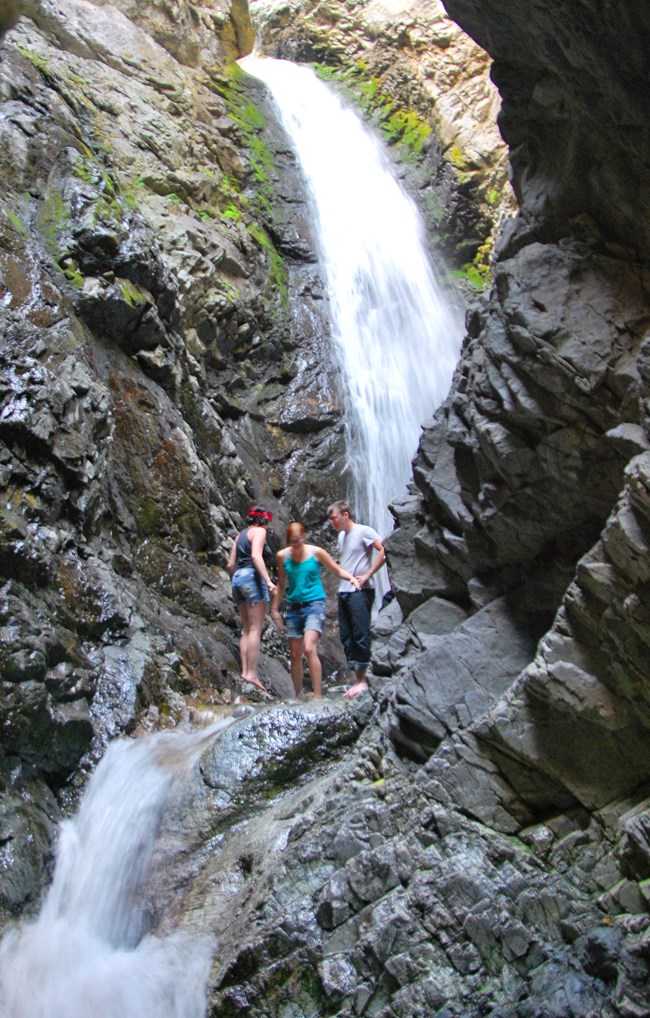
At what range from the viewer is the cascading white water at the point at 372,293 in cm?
1641

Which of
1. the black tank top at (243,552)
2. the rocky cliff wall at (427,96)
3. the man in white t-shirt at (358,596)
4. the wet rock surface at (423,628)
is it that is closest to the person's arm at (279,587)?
the black tank top at (243,552)

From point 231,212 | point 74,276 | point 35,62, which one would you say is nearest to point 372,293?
point 231,212

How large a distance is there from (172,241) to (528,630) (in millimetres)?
11806

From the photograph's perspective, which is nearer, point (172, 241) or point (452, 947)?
point (452, 947)

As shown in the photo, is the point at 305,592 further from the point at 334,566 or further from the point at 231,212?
the point at 231,212

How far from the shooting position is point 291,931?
4488 millimetres

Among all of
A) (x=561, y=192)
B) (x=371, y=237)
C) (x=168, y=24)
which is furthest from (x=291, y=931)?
(x=168, y=24)

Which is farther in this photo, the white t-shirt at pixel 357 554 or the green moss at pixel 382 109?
the green moss at pixel 382 109

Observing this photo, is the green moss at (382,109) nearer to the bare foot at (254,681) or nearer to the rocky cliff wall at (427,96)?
the rocky cliff wall at (427,96)

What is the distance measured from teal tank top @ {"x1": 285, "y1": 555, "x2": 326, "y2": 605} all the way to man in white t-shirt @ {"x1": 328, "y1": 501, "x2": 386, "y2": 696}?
0.28 metres

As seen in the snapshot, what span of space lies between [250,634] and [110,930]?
3.80 metres

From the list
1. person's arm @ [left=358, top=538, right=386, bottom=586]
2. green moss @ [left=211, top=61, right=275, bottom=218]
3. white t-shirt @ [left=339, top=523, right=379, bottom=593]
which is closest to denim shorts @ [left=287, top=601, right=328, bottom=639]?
white t-shirt @ [left=339, top=523, right=379, bottom=593]

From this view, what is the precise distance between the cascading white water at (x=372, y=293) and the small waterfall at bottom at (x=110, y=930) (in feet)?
30.2

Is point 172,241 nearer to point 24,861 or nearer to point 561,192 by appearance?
point 561,192
